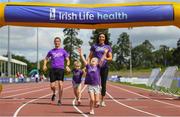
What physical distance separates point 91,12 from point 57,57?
A: 3747 millimetres

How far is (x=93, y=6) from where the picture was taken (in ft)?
67.1

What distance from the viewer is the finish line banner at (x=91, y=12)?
20266mm

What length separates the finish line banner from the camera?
798 inches

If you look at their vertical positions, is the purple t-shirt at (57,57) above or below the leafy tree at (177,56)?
below

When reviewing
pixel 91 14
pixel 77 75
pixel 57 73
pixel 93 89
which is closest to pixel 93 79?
pixel 93 89

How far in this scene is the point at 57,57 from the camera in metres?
17.1

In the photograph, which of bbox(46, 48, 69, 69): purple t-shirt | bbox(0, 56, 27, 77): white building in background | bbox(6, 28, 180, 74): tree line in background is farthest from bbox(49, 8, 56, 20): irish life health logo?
bbox(6, 28, 180, 74): tree line in background

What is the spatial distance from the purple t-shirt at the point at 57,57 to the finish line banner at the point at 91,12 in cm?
338

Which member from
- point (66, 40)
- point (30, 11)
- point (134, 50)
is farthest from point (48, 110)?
point (134, 50)

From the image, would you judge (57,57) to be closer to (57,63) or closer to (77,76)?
(57,63)

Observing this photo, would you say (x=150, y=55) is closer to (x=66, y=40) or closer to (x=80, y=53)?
(x=66, y=40)

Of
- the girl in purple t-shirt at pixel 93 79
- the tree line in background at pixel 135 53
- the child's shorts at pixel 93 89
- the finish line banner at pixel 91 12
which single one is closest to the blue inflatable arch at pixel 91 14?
the finish line banner at pixel 91 12

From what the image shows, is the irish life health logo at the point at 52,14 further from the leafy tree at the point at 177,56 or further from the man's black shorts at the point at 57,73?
the leafy tree at the point at 177,56

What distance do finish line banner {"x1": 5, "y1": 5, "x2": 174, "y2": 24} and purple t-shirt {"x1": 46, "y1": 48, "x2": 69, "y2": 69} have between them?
338cm
